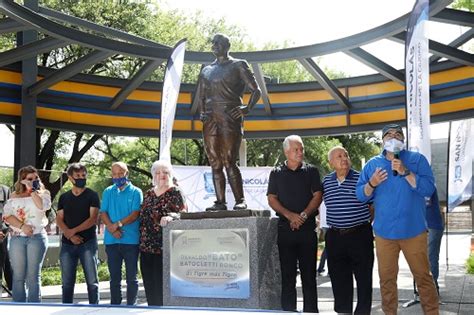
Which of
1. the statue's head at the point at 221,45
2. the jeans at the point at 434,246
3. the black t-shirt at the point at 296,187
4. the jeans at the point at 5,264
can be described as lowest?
the jeans at the point at 5,264

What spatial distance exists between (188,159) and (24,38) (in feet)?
73.4

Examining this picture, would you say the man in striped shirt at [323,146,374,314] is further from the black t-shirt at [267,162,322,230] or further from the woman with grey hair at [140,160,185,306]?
the woman with grey hair at [140,160,185,306]

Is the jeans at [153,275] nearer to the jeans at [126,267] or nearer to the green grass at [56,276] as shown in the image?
the jeans at [126,267]

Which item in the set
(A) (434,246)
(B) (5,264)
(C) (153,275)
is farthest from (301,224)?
(B) (5,264)

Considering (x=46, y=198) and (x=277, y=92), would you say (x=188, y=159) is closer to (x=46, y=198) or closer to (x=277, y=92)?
(x=277, y=92)

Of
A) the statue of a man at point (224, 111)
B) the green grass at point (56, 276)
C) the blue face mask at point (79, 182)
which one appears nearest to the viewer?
the statue of a man at point (224, 111)

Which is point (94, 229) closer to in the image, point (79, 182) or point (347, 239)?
point (79, 182)

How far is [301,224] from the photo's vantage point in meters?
5.60

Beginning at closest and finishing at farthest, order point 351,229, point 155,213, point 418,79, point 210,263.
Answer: point 351,229 → point 210,263 → point 155,213 → point 418,79

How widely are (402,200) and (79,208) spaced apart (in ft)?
10.9

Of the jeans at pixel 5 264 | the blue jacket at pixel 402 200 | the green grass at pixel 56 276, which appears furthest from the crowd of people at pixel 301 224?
the green grass at pixel 56 276

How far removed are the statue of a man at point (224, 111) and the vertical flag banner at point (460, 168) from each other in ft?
17.1

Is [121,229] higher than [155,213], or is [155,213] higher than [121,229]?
[155,213]

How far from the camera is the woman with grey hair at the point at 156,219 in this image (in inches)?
241
